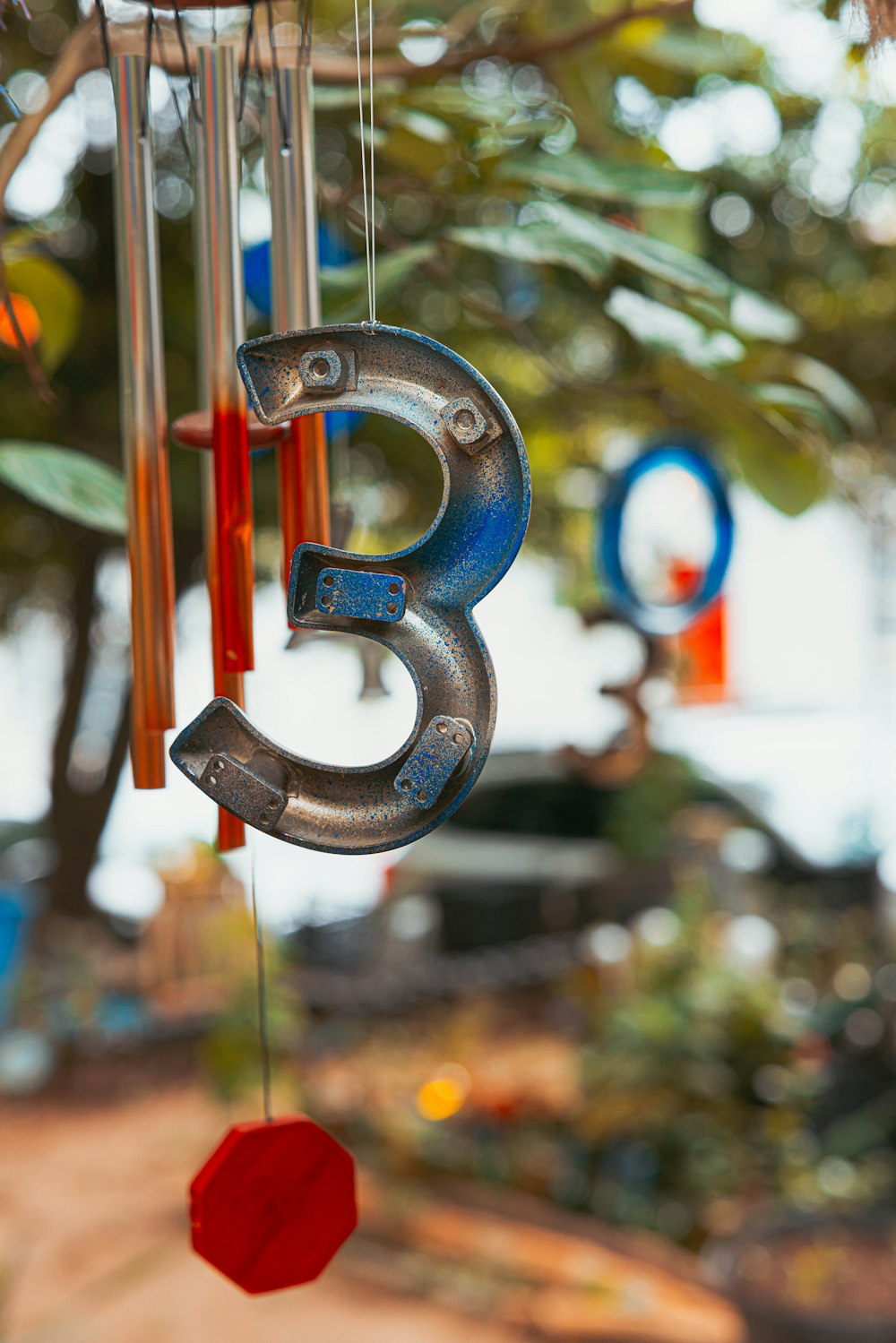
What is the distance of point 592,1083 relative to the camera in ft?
10.2

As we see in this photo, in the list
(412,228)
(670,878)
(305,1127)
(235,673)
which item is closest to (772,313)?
(235,673)

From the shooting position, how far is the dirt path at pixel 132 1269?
2594mm

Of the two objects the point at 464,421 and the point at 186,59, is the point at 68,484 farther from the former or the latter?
the point at 464,421

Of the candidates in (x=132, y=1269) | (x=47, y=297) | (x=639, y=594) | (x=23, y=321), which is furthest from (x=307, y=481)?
(x=132, y=1269)

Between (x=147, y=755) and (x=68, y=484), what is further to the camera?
(x=68, y=484)

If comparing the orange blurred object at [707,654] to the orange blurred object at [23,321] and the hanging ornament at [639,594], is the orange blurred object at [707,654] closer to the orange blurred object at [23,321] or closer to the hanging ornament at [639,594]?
the hanging ornament at [639,594]

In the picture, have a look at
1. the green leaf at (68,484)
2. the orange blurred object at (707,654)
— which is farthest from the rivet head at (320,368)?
the orange blurred object at (707,654)

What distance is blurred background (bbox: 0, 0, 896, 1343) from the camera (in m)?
1.21

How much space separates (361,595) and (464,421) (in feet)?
0.32

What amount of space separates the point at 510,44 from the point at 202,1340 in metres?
2.39

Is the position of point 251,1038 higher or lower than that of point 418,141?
lower

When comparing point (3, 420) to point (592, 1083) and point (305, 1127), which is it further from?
point (305, 1127)

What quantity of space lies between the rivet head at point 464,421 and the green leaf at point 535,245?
1.43 feet

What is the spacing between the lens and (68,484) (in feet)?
3.12
